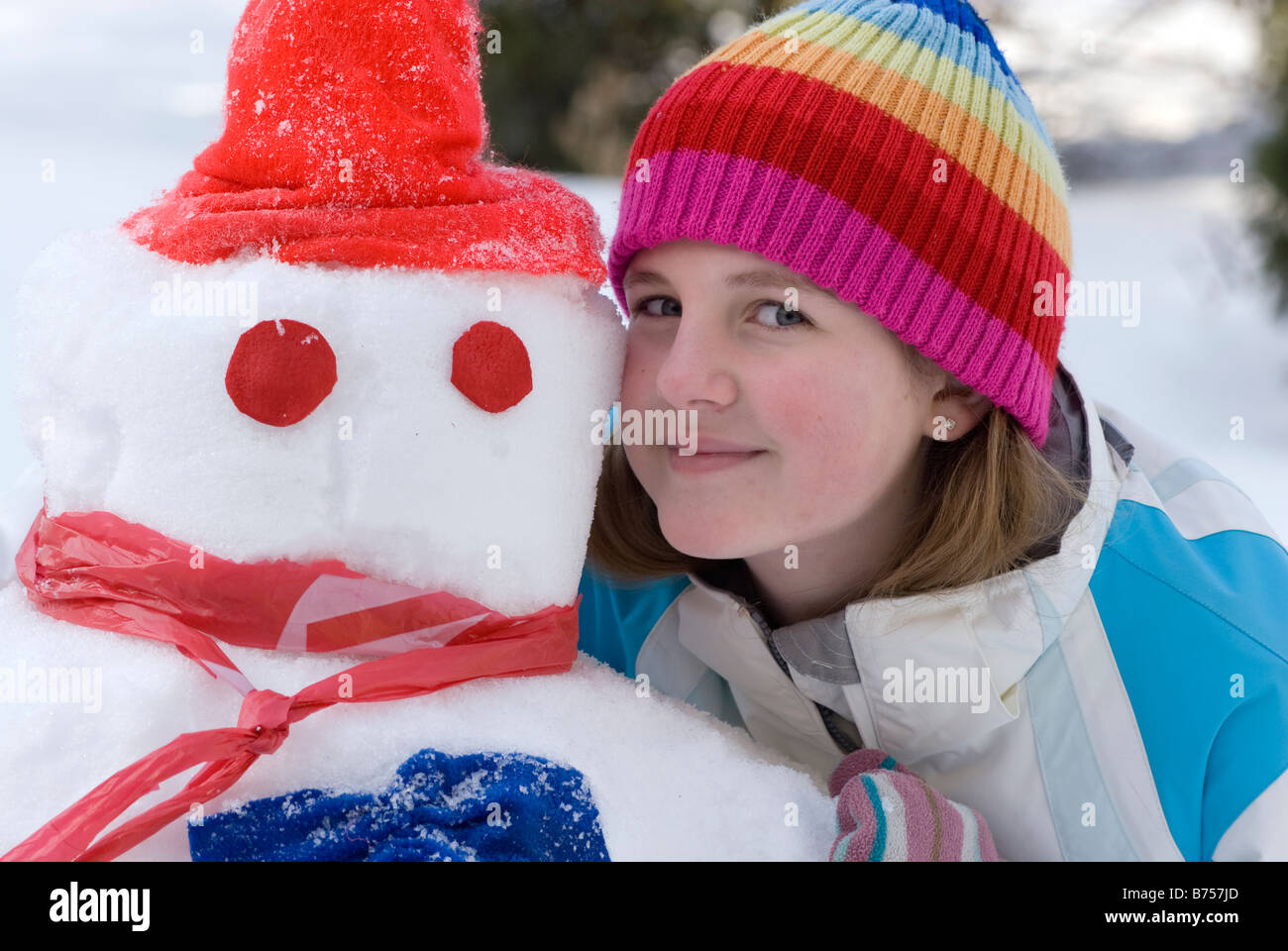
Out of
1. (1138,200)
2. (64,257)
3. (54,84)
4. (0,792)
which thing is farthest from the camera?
(1138,200)

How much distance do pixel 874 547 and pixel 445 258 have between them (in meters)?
0.63

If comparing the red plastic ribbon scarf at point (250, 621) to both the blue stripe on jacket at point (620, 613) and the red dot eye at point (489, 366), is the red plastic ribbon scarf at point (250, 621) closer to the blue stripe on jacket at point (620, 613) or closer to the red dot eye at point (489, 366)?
the red dot eye at point (489, 366)

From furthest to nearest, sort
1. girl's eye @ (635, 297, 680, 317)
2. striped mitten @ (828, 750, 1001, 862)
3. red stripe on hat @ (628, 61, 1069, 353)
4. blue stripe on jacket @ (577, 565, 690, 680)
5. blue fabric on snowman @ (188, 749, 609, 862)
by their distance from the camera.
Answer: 1. blue stripe on jacket @ (577, 565, 690, 680)
2. girl's eye @ (635, 297, 680, 317)
3. red stripe on hat @ (628, 61, 1069, 353)
4. striped mitten @ (828, 750, 1001, 862)
5. blue fabric on snowman @ (188, 749, 609, 862)

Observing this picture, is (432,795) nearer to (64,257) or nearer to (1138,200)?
(64,257)

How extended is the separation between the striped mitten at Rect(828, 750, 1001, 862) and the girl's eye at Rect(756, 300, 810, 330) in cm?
42

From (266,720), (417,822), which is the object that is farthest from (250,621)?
(417,822)

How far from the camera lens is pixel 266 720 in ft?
2.55

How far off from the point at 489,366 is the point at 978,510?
0.58 metres

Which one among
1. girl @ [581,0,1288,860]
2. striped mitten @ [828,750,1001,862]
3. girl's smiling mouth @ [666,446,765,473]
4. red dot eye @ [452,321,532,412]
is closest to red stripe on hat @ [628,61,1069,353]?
girl @ [581,0,1288,860]

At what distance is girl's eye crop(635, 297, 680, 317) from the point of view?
3.89ft

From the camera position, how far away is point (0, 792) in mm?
774

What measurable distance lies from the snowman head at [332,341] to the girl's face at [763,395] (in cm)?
19

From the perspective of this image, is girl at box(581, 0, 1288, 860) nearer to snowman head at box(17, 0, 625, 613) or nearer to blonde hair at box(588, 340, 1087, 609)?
blonde hair at box(588, 340, 1087, 609)
